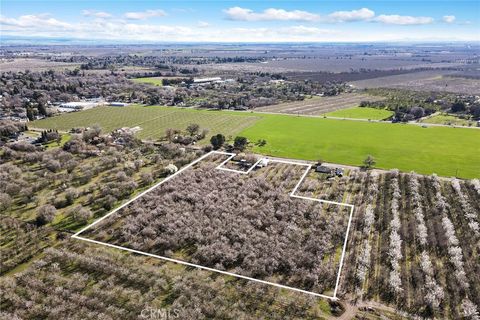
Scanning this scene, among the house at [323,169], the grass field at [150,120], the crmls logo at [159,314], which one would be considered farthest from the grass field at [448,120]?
the crmls logo at [159,314]

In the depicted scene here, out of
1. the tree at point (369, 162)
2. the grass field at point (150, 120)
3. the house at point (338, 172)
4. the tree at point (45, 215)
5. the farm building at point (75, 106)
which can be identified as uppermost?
the farm building at point (75, 106)

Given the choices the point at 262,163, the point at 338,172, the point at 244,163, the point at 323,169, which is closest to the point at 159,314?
the point at 244,163

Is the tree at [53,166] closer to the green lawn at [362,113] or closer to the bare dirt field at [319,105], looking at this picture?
the bare dirt field at [319,105]

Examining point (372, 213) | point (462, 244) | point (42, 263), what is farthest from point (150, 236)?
point (462, 244)

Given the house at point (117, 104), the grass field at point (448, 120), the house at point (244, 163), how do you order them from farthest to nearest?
the house at point (117, 104) → the grass field at point (448, 120) → the house at point (244, 163)

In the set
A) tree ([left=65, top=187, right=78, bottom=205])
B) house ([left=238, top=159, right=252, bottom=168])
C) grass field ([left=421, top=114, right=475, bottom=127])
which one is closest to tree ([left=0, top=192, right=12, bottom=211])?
tree ([left=65, top=187, right=78, bottom=205])

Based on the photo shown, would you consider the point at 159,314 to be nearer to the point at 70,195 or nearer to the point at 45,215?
the point at 45,215
